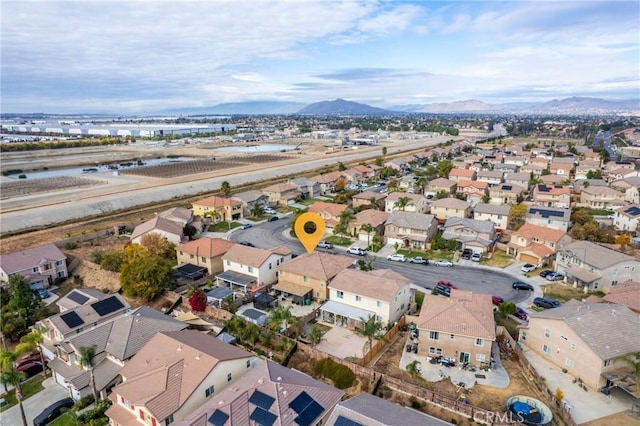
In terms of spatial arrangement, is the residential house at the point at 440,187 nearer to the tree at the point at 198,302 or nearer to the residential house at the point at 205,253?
the residential house at the point at 205,253

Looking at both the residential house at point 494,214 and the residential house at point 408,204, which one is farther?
the residential house at point 408,204

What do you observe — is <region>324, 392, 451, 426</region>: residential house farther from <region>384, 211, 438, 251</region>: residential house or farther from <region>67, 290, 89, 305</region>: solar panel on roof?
<region>384, 211, 438, 251</region>: residential house

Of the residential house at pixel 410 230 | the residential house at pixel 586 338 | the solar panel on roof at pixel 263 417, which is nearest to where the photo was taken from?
the solar panel on roof at pixel 263 417

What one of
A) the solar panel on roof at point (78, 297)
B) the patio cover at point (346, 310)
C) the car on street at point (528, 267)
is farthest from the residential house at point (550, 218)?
the solar panel on roof at point (78, 297)

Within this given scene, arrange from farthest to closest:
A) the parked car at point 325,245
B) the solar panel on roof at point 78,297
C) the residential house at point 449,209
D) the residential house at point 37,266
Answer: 1. the residential house at point 449,209
2. the parked car at point 325,245
3. the residential house at point 37,266
4. the solar panel on roof at point 78,297

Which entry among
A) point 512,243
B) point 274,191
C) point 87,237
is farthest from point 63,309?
point 512,243

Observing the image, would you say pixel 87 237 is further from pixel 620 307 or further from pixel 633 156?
pixel 633 156

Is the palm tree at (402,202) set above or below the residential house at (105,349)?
above
